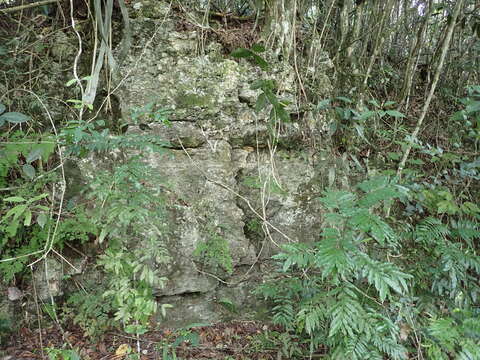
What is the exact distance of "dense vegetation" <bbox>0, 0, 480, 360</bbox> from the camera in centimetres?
182

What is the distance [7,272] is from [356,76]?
323cm

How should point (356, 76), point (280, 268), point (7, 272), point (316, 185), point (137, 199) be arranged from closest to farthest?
point (137, 199)
point (7, 272)
point (280, 268)
point (316, 185)
point (356, 76)

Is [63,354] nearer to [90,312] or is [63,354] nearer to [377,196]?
[90,312]

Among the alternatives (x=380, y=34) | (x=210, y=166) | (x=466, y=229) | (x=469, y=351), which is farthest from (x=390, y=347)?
(x=380, y=34)

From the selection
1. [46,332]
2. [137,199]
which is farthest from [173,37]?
[46,332]

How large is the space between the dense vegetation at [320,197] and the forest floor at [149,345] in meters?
0.10

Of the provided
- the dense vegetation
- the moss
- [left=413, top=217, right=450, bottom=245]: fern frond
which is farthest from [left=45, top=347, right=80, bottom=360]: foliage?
[left=413, top=217, right=450, bottom=245]: fern frond

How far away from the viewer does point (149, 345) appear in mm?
2346

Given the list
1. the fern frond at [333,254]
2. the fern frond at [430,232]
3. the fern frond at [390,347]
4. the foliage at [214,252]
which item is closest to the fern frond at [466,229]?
the fern frond at [430,232]

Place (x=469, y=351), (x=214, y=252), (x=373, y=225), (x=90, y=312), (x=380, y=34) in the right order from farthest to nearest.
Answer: (x=380, y=34), (x=214, y=252), (x=90, y=312), (x=469, y=351), (x=373, y=225)

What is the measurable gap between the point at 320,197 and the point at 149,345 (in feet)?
5.53

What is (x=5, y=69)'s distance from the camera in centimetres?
259

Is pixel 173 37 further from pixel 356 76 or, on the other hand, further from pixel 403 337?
pixel 403 337

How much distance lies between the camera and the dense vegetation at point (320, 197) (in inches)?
71.5
